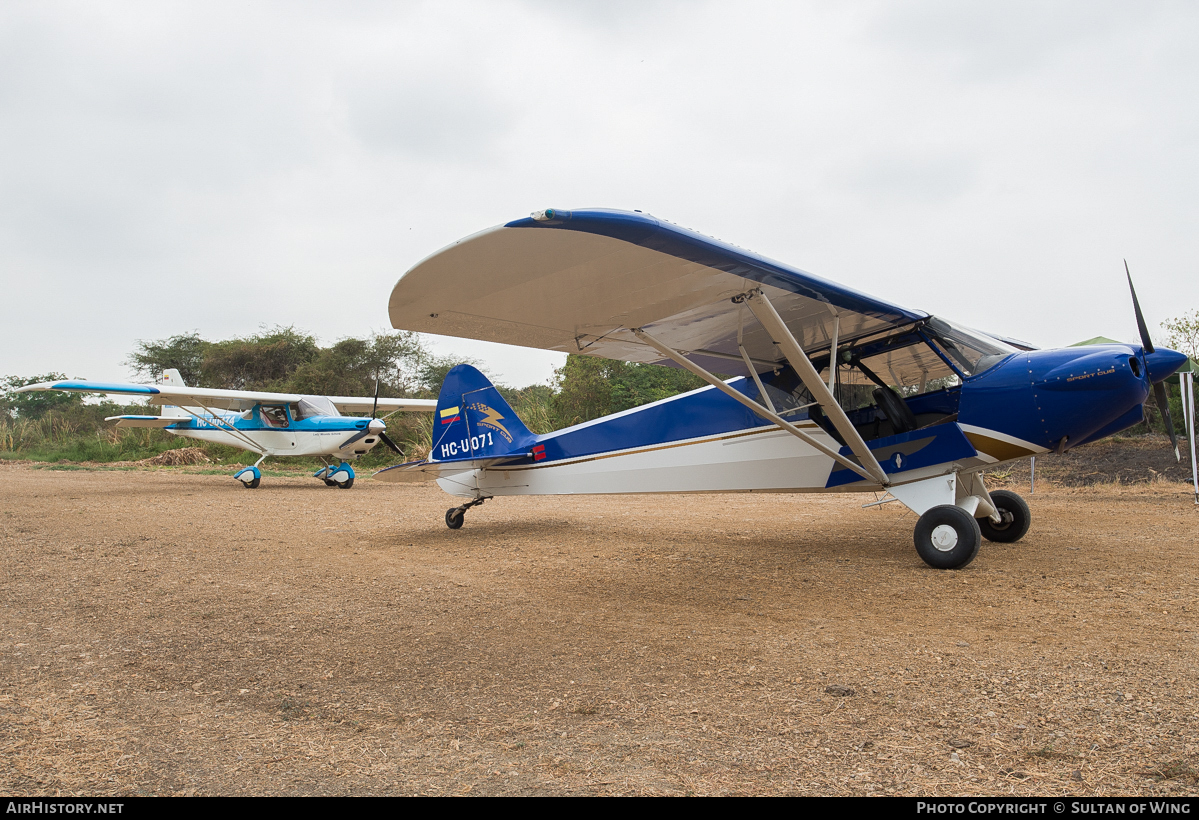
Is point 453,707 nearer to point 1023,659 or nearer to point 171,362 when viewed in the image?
point 1023,659

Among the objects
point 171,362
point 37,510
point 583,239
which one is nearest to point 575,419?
point 37,510

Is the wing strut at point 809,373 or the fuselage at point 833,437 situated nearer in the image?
the wing strut at point 809,373

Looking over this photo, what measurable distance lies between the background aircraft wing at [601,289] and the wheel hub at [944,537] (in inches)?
72.2

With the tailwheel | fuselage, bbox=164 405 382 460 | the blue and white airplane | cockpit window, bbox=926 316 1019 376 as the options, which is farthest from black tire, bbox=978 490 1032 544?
the tailwheel

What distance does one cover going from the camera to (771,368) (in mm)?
6703

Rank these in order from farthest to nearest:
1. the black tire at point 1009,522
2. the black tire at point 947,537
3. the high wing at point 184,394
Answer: the high wing at point 184,394 < the black tire at point 1009,522 < the black tire at point 947,537

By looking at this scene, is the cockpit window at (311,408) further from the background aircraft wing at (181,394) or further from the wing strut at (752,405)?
the wing strut at (752,405)

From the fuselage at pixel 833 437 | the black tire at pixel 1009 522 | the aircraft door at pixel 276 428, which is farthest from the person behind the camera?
the aircraft door at pixel 276 428

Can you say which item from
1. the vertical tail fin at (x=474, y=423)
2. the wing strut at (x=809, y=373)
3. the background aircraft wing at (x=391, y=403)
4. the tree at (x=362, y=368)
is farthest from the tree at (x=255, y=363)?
the wing strut at (x=809, y=373)

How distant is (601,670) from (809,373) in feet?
10.1

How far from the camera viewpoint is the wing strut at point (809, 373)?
461 centimetres

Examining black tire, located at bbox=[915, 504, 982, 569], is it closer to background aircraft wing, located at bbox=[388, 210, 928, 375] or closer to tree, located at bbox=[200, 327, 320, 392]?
background aircraft wing, located at bbox=[388, 210, 928, 375]

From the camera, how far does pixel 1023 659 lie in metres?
2.92

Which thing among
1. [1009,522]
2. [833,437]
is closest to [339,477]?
[833,437]
